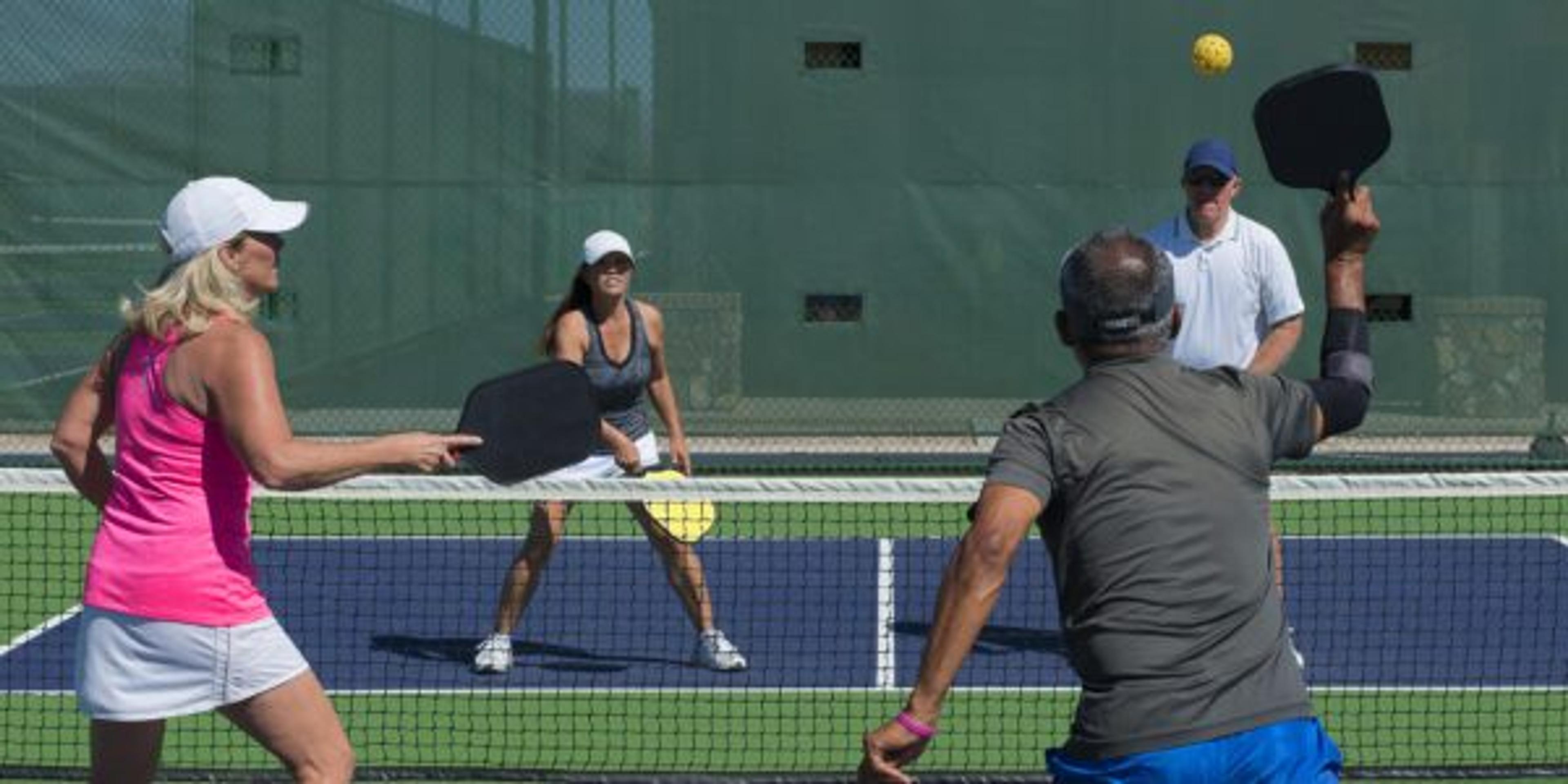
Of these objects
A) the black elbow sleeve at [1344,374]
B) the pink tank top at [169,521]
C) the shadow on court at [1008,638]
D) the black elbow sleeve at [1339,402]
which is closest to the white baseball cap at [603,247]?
the shadow on court at [1008,638]

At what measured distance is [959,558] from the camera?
12.3ft

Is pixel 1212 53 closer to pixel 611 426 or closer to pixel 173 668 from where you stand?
pixel 611 426

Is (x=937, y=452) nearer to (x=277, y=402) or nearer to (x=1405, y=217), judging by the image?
Result: (x=1405, y=217)

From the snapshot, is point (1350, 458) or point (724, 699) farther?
point (1350, 458)

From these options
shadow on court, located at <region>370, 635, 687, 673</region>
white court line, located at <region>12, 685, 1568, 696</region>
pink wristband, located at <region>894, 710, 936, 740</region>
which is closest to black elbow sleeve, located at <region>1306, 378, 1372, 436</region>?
pink wristband, located at <region>894, 710, 936, 740</region>

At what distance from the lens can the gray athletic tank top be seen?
8.27m

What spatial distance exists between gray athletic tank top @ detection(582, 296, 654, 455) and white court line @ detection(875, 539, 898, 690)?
109 cm

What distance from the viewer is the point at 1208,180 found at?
7.89 meters

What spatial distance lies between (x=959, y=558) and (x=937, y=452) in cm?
1025

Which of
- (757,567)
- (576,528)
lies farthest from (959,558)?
(576,528)

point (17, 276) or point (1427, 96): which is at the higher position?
point (1427, 96)

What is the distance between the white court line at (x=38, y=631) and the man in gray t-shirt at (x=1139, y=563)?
5.42 metres

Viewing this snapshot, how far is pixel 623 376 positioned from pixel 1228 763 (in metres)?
4.77

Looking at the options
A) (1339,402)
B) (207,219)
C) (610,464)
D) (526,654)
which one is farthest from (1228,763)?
(526,654)
